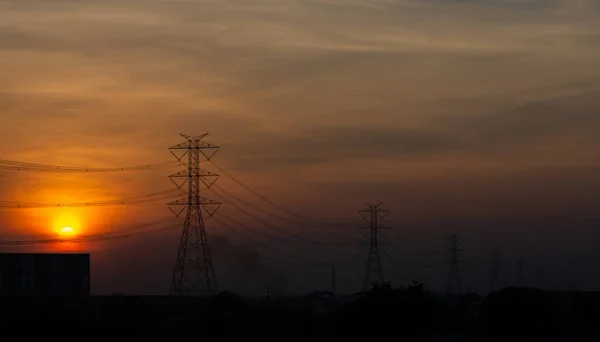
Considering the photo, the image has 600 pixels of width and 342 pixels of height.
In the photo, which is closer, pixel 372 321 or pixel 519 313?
pixel 372 321

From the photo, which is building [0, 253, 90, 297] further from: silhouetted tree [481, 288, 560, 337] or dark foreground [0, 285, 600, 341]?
silhouetted tree [481, 288, 560, 337]

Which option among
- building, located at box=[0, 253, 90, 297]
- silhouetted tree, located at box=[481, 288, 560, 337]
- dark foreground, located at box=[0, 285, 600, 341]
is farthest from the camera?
building, located at box=[0, 253, 90, 297]

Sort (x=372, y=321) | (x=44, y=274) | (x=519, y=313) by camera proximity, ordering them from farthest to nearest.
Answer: (x=44, y=274) → (x=519, y=313) → (x=372, y=321)

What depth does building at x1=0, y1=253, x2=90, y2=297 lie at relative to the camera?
491 ft

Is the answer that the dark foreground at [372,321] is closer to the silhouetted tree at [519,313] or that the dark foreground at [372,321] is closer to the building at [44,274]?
the silhouetted tree at [519,313]

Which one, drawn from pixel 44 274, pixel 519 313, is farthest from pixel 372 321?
pixel 44 274

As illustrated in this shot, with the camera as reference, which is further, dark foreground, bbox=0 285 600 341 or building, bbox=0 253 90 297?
building, bbox=0 253 90 297

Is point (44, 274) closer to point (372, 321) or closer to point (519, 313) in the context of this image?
point (372, 321)

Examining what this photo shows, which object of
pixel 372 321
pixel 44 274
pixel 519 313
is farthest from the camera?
pixel 44 274

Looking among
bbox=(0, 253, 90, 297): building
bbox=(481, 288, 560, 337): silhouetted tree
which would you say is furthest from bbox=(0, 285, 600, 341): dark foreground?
bbox=(0, 253, 90, 297): building

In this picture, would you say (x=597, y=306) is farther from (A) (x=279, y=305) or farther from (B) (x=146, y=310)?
(B) (x=146, y=310)

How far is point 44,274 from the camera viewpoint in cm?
15212

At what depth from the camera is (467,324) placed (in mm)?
108188

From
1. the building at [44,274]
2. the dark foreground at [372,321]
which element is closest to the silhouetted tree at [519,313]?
the dark foreground at [372,321]
